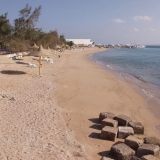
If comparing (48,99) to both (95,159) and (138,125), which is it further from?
(95,159)

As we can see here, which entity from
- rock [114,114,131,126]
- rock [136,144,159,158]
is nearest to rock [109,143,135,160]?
rock [136,144,159,158]

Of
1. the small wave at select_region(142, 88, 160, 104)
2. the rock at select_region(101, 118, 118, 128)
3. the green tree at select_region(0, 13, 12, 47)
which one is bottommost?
the small wave at select_region(142, 88, 160, 104)

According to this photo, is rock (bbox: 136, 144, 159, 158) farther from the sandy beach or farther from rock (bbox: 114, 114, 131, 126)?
rock (bbox: 114, 114, 131, 126)

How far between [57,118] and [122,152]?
2.67 metres

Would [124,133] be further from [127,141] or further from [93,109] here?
[93,109]

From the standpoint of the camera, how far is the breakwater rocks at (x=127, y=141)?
180 inches

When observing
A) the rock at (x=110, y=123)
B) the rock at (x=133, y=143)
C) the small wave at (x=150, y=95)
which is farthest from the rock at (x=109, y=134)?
the small wave at (x=150, y=95)

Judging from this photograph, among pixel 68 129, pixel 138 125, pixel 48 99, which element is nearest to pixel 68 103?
pixel 48 99

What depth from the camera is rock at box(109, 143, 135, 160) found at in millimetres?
4551

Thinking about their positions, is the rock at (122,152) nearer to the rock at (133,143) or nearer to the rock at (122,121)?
the rock at (133,143)

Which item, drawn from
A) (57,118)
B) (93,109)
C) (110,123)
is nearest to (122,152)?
(110,123)

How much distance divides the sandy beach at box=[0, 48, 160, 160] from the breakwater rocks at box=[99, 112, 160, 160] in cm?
28

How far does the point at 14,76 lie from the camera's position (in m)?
13.1

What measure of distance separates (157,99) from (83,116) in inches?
205
